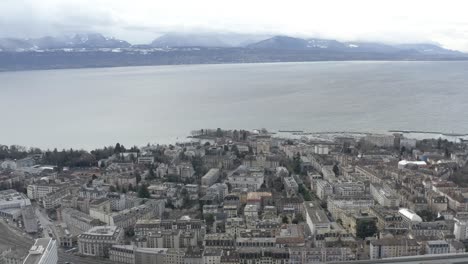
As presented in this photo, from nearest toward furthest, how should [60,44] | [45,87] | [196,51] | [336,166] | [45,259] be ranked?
[45,259] → [336,166] → [45,87] → [196,51] → [60,44]

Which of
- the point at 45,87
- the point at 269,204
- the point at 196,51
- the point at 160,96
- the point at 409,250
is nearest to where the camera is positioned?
the point at 409,250

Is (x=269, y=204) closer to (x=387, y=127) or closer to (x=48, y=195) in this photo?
(x=48, y=195)

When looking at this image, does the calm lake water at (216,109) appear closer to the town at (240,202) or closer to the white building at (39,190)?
the town at (240,202)

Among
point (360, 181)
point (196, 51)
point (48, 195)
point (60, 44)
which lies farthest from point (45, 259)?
point (60, 44)

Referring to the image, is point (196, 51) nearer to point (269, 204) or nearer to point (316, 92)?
point (316, 92)

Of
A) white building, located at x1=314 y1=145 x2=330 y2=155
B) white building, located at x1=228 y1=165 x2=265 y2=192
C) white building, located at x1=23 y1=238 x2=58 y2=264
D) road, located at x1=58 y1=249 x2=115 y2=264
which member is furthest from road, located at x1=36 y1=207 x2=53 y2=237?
white building, located at x1=314 y1=145 x2=330 y2=155

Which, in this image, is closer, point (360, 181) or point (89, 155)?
point (360, 181)
